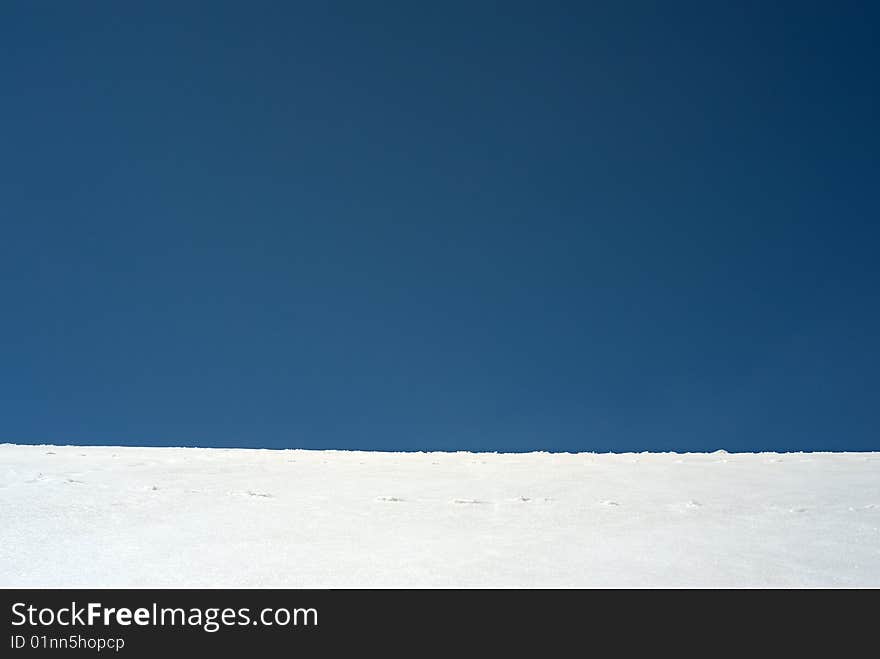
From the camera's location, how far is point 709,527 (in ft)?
15.1

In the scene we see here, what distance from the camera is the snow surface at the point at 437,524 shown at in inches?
135

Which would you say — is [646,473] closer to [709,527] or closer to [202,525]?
[709,527]

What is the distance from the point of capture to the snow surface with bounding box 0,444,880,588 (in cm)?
343

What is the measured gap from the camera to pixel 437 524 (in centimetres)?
471
